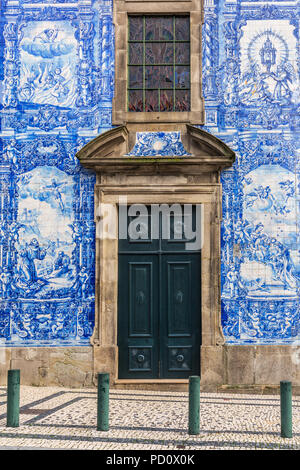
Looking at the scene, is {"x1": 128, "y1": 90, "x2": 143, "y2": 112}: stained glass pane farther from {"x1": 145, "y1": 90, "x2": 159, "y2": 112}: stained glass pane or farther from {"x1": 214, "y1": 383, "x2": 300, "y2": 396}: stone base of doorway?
{"x1": 214, "y1": 383, "x2": 300, "y2": 396}: stone base of doorway

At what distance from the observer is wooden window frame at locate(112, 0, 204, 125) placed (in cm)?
965

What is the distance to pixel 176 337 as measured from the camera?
9.41 meters

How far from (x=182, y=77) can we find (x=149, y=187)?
1885 millimetres

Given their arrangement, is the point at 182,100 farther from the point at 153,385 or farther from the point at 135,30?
the point at 153,385

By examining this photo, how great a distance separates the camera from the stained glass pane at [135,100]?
32.2 ft

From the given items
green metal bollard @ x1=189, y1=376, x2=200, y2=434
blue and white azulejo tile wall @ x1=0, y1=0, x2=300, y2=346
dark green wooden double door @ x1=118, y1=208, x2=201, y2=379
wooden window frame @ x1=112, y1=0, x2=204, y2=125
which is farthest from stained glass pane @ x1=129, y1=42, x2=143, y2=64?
green metal bollard @ x1=189, y1=376, x2=200, y2=434

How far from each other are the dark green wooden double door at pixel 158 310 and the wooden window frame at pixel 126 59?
1.93 m

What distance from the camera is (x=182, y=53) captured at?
9.86m

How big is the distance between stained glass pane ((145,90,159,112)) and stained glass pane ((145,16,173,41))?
88 cm

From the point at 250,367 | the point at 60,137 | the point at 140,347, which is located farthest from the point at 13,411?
the point at 60,137

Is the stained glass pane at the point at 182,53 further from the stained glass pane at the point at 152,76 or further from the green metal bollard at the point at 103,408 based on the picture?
the green metal bollard at the point at 103,408

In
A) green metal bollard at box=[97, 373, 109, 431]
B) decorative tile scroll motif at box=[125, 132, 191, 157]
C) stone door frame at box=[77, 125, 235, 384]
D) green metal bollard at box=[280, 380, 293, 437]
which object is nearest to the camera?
green metal bollard at box=[280, 380, 293, 437]

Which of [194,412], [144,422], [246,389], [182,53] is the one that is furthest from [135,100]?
[194,412]

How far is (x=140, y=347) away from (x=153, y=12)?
5304mm
